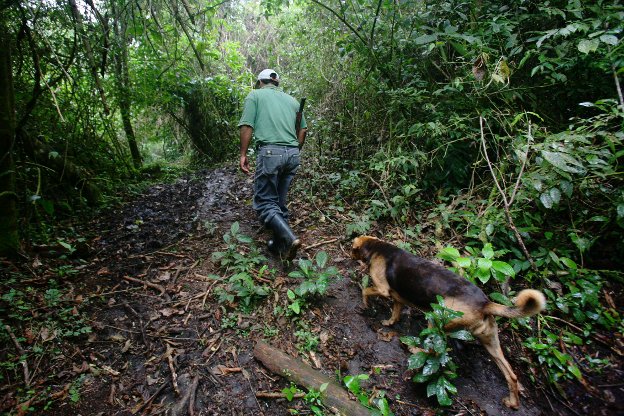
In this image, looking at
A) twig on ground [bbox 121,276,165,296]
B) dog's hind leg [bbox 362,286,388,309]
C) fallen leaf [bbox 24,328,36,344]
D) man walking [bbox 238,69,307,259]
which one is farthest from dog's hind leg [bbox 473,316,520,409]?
fallen leaf [bbox 24,328,36,344]

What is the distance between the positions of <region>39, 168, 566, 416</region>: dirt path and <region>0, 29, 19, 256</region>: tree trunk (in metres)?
0.81

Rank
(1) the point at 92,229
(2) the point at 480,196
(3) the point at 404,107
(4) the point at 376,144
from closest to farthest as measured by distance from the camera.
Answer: (2) the point at 480,196
(1) the point at 92,229
(3) the point at 404,107
(4) the point at 376,144

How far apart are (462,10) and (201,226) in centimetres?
523

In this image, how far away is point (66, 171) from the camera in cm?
454

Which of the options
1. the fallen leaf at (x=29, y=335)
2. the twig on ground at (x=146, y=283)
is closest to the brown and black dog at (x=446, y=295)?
the twig on ground at (x=146, y=283)

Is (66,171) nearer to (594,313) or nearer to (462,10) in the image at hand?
(462,10)

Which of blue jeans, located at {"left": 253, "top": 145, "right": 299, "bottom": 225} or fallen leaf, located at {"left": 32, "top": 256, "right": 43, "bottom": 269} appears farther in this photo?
blue jeans, located at {"left": 253, "top": 145, "right": 299, "bottom": 225}

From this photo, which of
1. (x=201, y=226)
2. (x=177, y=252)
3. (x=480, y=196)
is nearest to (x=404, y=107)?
(x=480, y=196)

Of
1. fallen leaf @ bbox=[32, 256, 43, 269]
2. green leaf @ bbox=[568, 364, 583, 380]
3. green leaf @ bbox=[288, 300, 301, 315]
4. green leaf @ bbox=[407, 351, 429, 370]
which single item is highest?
fallen leaf @ bbox=[32, 256, 43, 269]

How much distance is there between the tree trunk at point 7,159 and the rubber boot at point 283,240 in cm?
290

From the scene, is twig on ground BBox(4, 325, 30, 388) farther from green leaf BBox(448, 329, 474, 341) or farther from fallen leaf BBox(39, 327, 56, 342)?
green leaf BBox(448, 329, 474, 341)

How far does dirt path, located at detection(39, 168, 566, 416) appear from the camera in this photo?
229 cm

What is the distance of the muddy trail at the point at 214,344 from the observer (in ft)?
7.53

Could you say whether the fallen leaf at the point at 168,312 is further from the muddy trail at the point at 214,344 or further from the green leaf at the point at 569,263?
the green leaf at the point at 569,263
